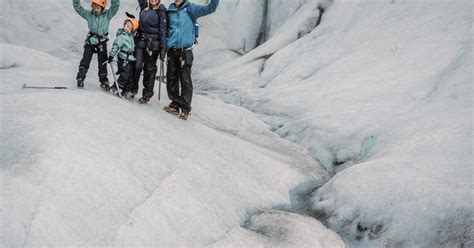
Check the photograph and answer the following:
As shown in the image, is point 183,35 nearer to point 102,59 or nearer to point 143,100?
point 143,100

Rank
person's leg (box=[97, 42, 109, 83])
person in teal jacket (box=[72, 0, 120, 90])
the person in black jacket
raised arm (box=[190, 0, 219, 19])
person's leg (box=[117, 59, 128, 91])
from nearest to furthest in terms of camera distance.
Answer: raised arm (box=[190, 0, 219, 19]), the person in black jacket, person's leg (box=[117, 59, 128, 91]), person in teal jacket (box=[72, 0, 120, 90]), person's leg (box=[97, 42, 109, 83])

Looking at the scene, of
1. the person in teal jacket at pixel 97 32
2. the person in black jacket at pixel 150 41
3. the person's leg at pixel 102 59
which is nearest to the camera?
the person in black jacket at pixel 150 41

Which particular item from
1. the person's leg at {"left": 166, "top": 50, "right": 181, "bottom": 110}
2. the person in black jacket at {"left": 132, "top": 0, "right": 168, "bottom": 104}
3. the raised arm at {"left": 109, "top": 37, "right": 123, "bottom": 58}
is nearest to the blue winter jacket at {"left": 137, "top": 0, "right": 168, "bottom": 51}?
the person in black jacket at {"left": 132, "top": 0, "right": 168, "bottom": 104}

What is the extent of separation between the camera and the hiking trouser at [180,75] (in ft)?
30.7

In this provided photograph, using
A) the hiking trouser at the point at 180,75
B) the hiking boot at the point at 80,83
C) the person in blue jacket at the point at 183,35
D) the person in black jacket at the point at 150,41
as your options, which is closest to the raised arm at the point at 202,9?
the person in blue jacket at the point at 183,35

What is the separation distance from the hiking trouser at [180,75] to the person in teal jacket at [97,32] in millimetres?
1560

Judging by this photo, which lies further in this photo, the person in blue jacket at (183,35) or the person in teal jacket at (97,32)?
the person in teal jacket at (97,32)

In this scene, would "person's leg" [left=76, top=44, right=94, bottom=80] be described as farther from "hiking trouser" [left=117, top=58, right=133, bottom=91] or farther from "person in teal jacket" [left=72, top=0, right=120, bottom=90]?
"hiking trouser" [left=117, top=58, right=133, bottom=91]

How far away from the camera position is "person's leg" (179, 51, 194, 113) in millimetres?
9375

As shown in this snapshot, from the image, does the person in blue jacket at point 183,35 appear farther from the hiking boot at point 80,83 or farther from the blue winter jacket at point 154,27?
the hiking boot at point 80,83

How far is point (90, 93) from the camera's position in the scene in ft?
29.3

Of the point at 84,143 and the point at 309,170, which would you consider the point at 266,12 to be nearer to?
the point at 309,170

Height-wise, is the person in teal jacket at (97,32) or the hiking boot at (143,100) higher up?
the person in teal jacket at (97,32)

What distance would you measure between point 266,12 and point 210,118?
21154 millimetres
